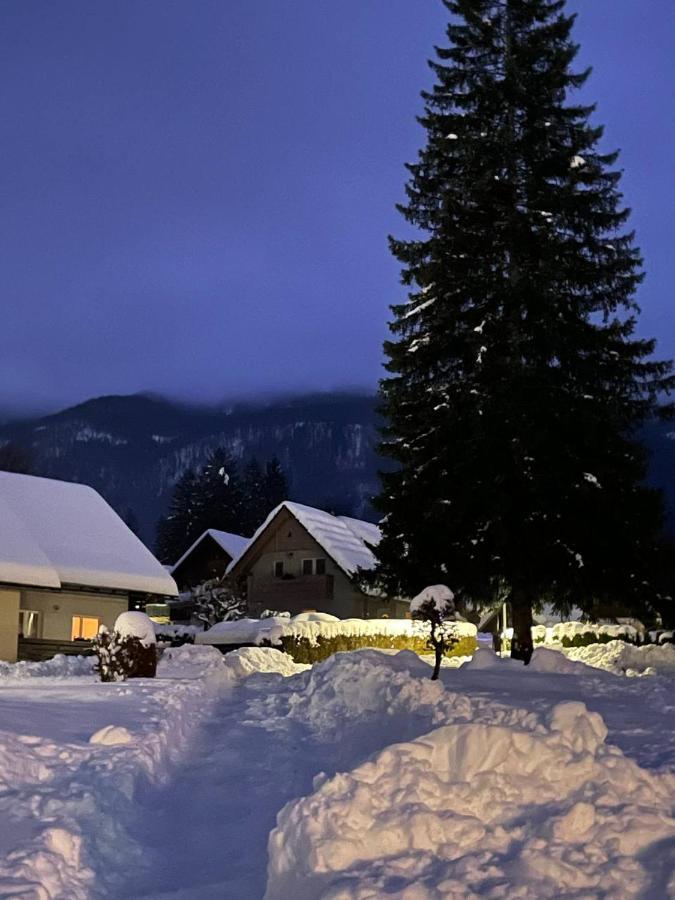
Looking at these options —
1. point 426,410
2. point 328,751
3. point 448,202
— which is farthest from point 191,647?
point 328,751

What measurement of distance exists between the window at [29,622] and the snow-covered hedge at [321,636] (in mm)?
7113

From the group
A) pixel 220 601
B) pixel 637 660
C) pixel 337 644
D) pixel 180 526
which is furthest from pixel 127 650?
pixel 180 526

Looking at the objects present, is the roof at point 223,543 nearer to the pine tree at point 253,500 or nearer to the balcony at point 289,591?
the balcony at point 289,591

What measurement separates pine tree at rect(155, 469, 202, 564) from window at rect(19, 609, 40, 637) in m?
51.9

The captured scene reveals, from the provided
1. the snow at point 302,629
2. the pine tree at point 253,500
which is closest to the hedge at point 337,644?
the snow at point 302,629

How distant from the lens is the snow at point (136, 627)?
69.3ft

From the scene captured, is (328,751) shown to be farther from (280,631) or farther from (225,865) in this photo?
(280,631)

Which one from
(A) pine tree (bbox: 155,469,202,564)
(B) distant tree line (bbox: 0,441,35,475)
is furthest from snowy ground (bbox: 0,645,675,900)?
(A) pine tree (bbox: 155,469,202,564)

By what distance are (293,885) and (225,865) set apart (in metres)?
1.37

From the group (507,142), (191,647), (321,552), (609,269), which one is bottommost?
(191,647)

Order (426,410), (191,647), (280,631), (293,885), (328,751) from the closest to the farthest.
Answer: (293,885) → (328,751) → (426,410) → (191,647) → (280,631)

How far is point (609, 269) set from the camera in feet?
89.6

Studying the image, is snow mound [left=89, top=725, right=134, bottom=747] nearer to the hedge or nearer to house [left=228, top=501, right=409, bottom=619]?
the hedge

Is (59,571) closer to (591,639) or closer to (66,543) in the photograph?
(66,543)
